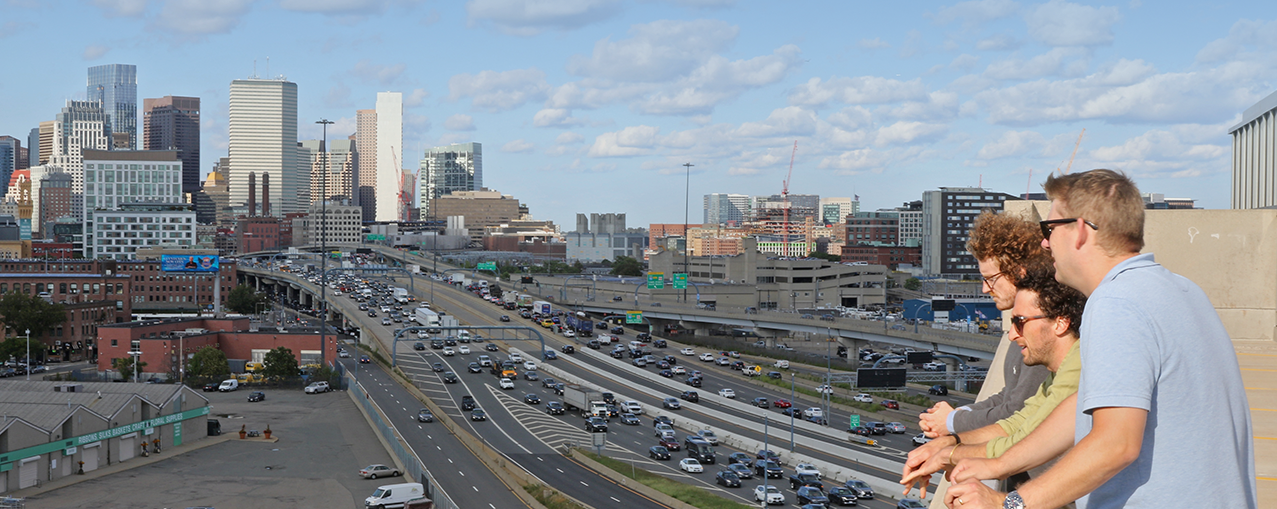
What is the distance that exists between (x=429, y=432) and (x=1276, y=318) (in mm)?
33607

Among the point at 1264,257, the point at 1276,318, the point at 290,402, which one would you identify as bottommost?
the point at 290,402

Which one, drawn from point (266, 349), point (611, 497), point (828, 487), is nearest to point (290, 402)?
point (266, 349)

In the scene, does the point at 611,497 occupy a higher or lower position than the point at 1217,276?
lower

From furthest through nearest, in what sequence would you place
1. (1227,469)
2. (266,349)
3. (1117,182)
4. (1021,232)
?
(266,349) → (1021,232) → (1117,182) → (1227,469)

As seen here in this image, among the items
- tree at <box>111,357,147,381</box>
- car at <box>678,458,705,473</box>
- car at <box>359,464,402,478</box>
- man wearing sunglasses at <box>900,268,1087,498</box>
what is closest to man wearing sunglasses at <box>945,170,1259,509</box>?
man wearing sunglasses at <box>900,268,1087,498</box>

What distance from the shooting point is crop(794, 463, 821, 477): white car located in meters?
29.9

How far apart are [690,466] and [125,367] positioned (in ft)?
124

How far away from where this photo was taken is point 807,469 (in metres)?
30.5

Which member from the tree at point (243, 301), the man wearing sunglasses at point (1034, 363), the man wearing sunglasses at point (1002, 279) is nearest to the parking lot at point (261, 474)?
the man wearing sunglasses at point (1002, 279)

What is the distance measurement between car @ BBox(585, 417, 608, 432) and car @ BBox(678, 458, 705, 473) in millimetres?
5881

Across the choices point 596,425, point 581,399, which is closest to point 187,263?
point 581,399

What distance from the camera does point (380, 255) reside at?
166625 mm

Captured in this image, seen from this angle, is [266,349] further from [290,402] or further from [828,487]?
[828,487]

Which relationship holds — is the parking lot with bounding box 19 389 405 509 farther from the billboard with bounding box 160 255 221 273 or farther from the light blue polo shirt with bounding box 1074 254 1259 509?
the billboard with bounding box 160 255 221 273
